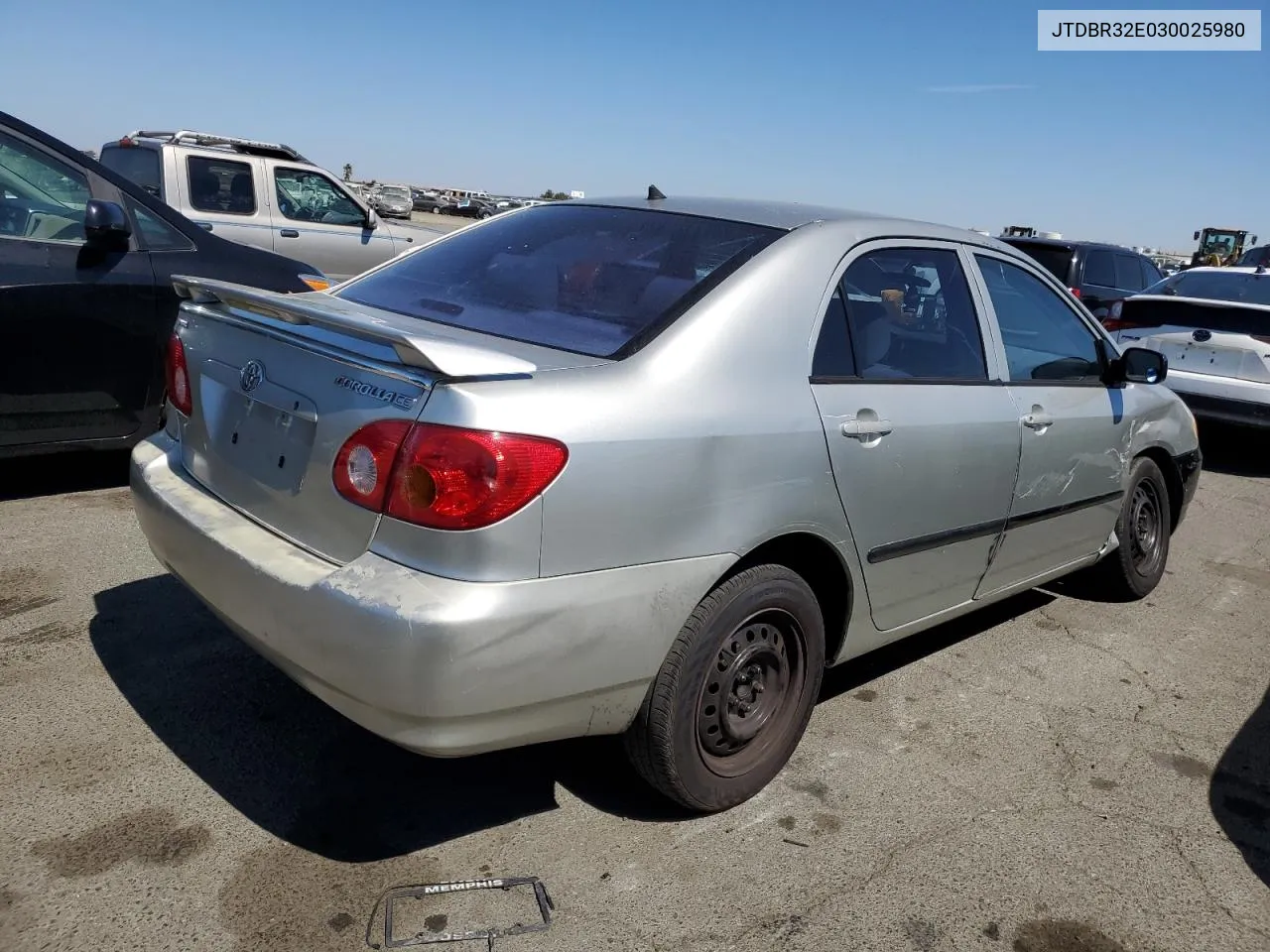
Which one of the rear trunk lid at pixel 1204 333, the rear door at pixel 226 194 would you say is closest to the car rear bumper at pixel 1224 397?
the rear trunk lid at pixel 1204 333

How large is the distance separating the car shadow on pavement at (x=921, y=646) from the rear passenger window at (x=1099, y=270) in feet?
23.2

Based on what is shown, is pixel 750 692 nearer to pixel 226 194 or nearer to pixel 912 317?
pixel 912 317

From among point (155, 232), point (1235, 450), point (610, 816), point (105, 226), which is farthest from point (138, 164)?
point (1235, 450)

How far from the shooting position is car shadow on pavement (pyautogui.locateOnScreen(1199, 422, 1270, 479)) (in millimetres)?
8484

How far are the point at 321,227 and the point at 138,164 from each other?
1748 millimetres

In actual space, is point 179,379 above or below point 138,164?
below

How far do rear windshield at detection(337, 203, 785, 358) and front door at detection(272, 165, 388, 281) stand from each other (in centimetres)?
753

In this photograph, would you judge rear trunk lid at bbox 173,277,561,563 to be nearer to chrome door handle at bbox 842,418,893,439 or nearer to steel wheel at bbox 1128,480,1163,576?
chrome door handle at bbox 842,418,893,439

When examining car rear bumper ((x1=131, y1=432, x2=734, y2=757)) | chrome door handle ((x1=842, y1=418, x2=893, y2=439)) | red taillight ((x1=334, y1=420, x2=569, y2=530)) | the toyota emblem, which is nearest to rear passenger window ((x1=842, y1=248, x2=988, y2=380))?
chrome door handle ((x1=842, y1=418, x2=893, y2=439))

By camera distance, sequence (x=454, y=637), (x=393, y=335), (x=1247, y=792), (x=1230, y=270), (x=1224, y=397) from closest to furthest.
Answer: (x=454, y=637), (x=393, y=335), (x=1247, y=792), (x=1224, y=397), (x=1230, y=270)

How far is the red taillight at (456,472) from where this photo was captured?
219 cm

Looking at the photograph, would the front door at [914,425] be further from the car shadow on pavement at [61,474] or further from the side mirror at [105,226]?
the car shadow on pavement at [61,474]

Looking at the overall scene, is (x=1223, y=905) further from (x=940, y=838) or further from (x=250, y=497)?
(x=250, y=497)

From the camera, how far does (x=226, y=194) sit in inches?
395
